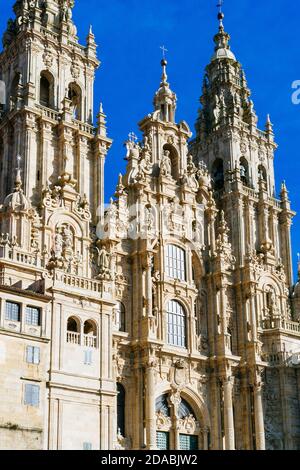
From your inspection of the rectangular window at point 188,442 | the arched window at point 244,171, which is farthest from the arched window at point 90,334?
the arched window at point 244,171

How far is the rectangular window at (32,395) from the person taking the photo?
1529 inches

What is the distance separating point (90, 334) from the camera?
146ft

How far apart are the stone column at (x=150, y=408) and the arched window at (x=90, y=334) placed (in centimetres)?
643

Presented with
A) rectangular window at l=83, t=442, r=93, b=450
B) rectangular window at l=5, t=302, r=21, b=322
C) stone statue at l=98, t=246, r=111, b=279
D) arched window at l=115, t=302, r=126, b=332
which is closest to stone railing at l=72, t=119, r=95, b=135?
stone statue at l=98, t=246, r=111, b=279

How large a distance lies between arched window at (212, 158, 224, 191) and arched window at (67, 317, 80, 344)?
2445cm

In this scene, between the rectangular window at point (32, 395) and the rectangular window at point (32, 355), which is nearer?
the rectangular window at point (32, 395)

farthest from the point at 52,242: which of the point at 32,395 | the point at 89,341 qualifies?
the point at 32,395

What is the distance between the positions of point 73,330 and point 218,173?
26.1m

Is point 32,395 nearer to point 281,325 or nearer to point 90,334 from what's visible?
point 90,334

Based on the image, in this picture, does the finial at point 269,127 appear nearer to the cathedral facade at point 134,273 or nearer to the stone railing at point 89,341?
the cathedral facade at point 134,273

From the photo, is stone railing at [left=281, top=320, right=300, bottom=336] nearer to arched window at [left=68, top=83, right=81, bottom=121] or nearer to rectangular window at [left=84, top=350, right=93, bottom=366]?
rectangular window at [left=84, top=350, right=93, bottom=366]

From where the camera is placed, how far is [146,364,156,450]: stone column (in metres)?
48.5

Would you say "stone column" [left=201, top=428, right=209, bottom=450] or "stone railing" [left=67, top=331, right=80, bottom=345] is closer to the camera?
"stone railing" [left=67, top=331, right=80, bottom=345]
